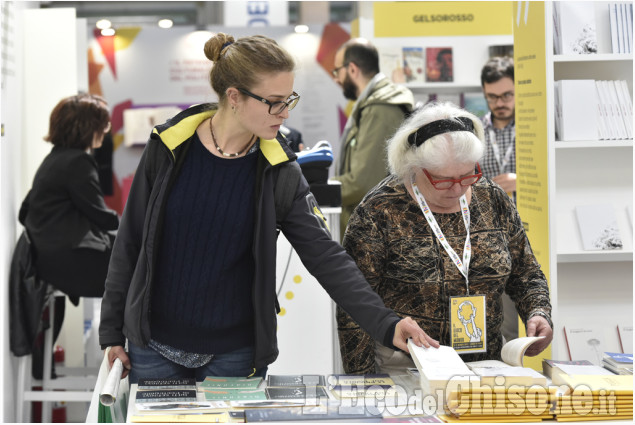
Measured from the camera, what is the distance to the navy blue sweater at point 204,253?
7.12ft

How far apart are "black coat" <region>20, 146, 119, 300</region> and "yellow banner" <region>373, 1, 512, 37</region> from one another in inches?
124

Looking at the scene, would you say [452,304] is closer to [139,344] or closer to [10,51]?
[139,344]

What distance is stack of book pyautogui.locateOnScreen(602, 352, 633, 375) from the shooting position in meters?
2.17

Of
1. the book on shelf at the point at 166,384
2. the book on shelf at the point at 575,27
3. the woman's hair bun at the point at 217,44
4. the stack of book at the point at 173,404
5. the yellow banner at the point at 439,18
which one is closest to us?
the stack of book at the point at 173,404

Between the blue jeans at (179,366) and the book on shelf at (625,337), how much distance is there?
1996mm

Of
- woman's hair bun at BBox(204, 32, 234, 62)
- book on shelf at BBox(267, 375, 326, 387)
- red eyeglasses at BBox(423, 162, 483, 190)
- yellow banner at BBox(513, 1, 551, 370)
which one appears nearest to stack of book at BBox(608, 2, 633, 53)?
yellow banner at BBox(513, 1, 551, 370)

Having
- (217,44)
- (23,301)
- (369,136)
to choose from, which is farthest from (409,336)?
(23,301)

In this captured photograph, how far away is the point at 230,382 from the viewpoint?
2.15 metres

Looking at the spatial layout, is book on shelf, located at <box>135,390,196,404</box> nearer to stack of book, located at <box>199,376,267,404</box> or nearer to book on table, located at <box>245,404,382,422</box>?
stack of book, located at <box>199,376,267,404</box>

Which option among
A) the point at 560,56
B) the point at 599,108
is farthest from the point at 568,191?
the point at 560,56

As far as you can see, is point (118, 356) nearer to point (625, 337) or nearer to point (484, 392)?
point (484, 392)

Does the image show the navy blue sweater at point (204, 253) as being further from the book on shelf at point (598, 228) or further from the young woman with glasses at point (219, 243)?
the book on shelf at point (598, 228)

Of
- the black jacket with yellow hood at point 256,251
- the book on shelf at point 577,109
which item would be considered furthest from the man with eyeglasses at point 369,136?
the black jacket with yellow hood at point 256,251

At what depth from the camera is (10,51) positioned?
13.8 feet
